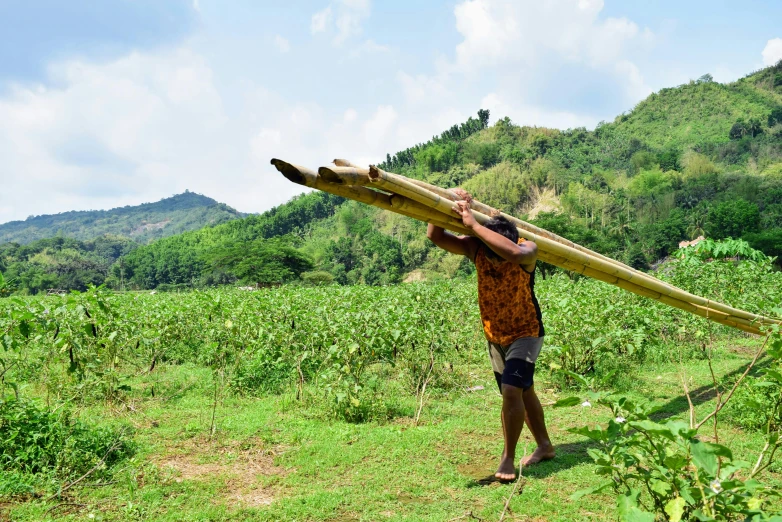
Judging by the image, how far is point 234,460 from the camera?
3943 millimetres

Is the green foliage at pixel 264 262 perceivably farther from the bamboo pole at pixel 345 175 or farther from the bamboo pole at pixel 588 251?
the bamboo pole at pixel 345 175

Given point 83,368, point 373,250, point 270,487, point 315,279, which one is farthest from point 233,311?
point 373,250

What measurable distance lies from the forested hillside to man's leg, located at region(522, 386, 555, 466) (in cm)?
2843

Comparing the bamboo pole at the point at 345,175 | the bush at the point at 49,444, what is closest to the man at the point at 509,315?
the bamboo pole at the point at 345,175

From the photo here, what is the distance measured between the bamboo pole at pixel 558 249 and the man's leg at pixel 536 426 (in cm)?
103

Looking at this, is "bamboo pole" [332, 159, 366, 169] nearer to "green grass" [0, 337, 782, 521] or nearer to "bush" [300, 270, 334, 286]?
"green grass" [0, 337, 782, 521]

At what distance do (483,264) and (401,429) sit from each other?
177cm

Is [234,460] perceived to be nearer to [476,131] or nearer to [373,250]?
[373,250]

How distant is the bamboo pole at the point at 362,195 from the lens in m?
2.64

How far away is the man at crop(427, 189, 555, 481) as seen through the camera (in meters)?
3.38

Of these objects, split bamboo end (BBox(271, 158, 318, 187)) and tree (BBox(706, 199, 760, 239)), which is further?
tree (BBox(706, 199, 760, 239))

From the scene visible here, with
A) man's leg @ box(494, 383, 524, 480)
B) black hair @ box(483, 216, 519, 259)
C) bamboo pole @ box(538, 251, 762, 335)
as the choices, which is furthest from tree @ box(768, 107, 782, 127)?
man's leg @ box(494, 383, 524, 480)

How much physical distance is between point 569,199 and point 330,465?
63.9 metres

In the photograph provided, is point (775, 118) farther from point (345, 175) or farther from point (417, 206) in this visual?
point (345, 175)
